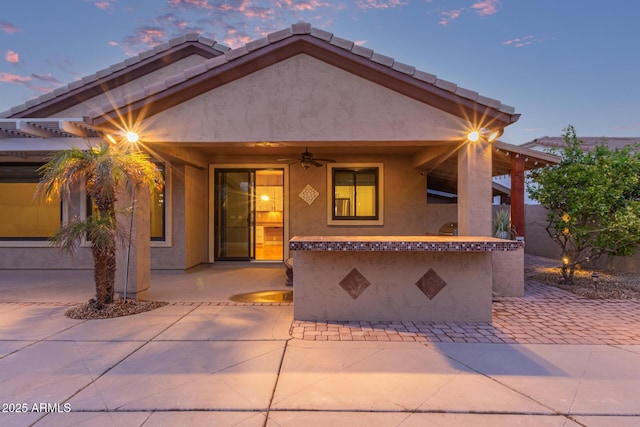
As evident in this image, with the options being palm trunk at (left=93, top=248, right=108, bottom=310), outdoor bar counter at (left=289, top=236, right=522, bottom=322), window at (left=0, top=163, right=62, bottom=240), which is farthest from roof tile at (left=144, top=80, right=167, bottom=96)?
window at (left=0, top=163, right=62, bottom=240)

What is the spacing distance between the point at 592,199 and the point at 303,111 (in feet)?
20.1

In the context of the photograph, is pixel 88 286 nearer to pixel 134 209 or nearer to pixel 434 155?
pixel 134 209

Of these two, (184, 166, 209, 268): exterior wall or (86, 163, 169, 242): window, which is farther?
(184, 166, 209, 268): exterior wall

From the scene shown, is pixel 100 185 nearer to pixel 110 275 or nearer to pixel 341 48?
pixel 110 275

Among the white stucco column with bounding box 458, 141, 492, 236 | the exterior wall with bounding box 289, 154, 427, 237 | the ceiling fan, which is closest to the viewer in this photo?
the white stucco column with bounding box 458, 141, 492, 236

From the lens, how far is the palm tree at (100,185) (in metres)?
4.80

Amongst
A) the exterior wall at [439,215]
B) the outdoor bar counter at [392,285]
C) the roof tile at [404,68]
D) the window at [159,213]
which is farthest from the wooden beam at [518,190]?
the window at [159,213]

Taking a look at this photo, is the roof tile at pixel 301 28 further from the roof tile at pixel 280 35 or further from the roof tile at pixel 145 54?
the roof tile at pixel 145 54

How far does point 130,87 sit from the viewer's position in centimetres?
905

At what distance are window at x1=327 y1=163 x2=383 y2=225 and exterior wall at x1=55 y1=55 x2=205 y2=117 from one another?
4924 mm

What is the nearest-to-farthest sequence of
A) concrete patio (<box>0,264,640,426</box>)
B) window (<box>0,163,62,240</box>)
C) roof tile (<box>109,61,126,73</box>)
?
concrete patio (<box>0,264,640,426</box>), roof tile (<box>109,61,126,73</box>), window (<box>0,163,62,240</box>)

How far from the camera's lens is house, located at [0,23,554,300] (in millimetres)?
5398

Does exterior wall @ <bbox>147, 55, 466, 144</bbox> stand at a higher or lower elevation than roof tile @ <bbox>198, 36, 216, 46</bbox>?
lower

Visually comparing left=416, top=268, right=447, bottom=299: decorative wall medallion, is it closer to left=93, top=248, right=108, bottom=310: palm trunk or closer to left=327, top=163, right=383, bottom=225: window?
left=327, top=163, right=383, bottom=225: window
